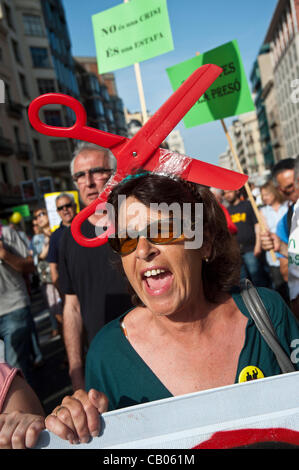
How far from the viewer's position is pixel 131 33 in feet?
9.14

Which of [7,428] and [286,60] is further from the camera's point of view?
[286,60]

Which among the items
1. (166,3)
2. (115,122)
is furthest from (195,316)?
(115,122)

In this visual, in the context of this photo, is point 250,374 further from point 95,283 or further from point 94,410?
point 95,283

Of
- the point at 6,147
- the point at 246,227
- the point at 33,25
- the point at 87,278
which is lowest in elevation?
the point at 246,227

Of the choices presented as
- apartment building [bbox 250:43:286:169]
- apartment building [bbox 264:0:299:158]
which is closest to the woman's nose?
apartment building [bbox 264:0:299:158]

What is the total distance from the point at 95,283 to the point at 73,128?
1229mm

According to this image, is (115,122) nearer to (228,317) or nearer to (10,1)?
(10,1)

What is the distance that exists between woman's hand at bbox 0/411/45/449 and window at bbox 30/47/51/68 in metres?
38.3

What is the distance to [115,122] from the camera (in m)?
67.3

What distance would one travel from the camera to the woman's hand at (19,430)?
36.8 inches

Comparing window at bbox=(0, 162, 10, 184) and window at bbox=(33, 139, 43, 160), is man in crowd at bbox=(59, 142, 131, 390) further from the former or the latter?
window at bbox=(33, 139, 43, 160)

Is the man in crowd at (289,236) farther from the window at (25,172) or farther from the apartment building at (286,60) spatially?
the apartment building at (286,60)

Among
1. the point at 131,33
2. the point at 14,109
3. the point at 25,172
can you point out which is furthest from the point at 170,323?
the point at 25,172

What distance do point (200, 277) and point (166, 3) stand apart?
1985 mm
